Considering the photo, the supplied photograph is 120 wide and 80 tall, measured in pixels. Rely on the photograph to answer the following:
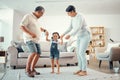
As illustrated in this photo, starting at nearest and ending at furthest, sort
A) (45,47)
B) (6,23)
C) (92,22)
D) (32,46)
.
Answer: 1. (32,46)
2. (45,47)
3. (6,23)
4. (92,22)

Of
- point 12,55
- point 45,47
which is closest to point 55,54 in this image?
point 12,55

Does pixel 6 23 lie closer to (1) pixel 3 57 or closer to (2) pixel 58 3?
(2) pixel 58 3

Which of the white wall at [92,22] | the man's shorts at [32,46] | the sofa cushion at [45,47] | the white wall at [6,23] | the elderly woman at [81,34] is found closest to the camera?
the man's shorts at [32,46]

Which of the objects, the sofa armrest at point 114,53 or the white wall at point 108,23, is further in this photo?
the white wall at point 108,23

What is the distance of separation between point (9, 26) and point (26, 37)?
542 cm

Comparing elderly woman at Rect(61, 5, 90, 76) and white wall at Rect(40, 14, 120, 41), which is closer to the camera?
elderly woman at Rect(61, 5, 90, 76)

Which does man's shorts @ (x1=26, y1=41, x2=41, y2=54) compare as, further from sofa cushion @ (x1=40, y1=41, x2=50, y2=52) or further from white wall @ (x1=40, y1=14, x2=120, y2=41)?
white wall @ (x1=40, y1=14, x2=120, y2=41)

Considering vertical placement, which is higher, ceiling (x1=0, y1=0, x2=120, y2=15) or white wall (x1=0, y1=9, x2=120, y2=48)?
ceiling (x1=0, y1=0, x2=120, y2=15)

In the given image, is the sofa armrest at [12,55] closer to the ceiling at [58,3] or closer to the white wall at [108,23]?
the ceiling at [58,3]

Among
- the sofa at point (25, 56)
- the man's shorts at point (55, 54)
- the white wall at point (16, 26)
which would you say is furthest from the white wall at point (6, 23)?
the man's shorts at point (55, 54)

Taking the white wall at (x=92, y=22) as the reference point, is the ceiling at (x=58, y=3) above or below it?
above

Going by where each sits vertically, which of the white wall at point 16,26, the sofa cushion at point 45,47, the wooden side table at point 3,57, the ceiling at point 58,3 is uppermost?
the ceiling at point 58,3

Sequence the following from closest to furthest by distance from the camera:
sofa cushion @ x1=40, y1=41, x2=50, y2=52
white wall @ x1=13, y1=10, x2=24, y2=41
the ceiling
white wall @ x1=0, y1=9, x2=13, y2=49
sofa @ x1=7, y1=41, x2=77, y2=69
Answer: sofa @ x1=7, y1=41, x2=77, y2=69
sofa cushion @ x1=40, y1=41, x2=50, y2=52
the ceiling
white wall @ x1=0, y1=9, x2=13, y2=49
white wall @ x1=13, y1=10, x2=24, y2=41

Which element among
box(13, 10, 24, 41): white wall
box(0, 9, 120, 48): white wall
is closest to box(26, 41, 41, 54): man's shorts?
box(13, 10, 24, 41): white wall
